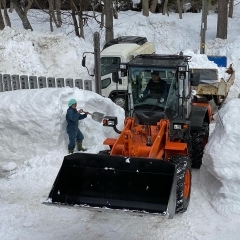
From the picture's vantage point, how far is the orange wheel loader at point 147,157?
6797mm

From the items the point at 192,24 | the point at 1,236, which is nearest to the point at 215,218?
the point at 1,236

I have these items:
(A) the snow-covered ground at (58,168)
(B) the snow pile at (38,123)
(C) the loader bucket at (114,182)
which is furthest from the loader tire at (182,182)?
(B) the snow pile at (38,123)

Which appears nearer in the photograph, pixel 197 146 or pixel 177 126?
pixel 177 126

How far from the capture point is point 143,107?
332 inches

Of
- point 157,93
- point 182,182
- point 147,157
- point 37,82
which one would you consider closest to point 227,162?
point 182,182

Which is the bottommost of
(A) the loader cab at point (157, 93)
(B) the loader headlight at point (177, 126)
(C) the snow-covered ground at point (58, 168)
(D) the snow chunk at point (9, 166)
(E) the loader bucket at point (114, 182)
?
(D) the snow chunk at point (9, 166)

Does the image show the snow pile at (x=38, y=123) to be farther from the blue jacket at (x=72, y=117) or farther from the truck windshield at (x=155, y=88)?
the truck windshield at (x=155, y=88)

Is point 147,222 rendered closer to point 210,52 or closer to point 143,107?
point 143,107

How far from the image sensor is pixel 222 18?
2312 cm

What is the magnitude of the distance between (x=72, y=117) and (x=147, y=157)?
10.6 ft

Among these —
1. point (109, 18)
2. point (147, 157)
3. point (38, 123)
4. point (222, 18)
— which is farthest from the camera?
point (222, 18)

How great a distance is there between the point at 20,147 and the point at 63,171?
4065 millimetres

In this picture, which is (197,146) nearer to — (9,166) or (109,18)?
(9,166)

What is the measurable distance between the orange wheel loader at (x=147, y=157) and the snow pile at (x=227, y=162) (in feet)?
1.56
